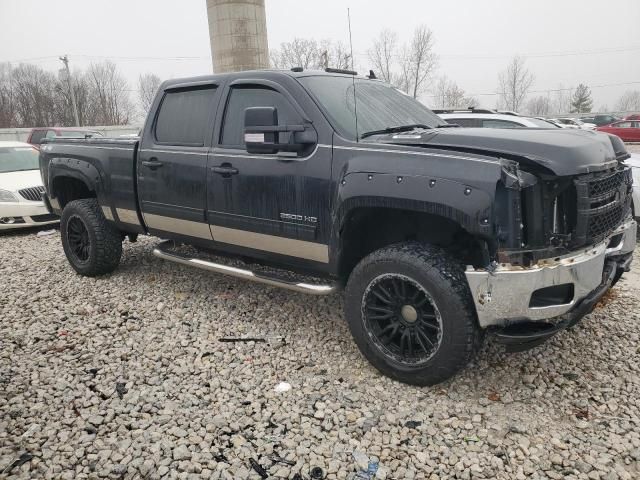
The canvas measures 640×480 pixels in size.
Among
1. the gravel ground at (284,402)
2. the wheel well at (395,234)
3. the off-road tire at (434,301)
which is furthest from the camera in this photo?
the wheel well at (395,234)

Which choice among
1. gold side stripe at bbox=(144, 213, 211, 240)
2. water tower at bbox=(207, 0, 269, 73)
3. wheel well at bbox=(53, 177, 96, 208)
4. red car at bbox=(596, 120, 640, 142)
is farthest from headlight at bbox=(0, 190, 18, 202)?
red car at bbox=(596, 120, 640, 142)

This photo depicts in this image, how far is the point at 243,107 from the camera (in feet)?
12.4

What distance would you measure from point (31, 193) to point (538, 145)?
771cm

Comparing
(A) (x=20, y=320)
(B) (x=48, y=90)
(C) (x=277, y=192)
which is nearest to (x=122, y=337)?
(A) (x=20, y=320)

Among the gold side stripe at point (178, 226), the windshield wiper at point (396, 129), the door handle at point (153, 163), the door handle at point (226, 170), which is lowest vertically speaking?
the gold side stripe at point (178, 226)

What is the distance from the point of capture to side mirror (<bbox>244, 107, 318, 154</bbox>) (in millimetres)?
3146

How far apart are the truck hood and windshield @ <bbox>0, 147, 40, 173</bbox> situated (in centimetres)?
806

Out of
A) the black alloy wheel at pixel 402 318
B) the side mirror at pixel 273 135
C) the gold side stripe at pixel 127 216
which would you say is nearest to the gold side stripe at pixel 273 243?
the black alloy wheel at pixel 402 318

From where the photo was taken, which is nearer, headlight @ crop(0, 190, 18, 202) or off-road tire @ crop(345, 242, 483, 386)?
off-road tire @ crop(345, 242, 483, 386)

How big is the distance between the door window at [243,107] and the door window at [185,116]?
220mm

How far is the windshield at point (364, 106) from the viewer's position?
3324 mm

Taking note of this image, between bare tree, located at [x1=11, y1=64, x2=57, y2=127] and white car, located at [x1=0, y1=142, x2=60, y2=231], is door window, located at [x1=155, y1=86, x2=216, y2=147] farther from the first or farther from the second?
bare tree, located at [x1=11, y1=64, x2=57, y2=127]

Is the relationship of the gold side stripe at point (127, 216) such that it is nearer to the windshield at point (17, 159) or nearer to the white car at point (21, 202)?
the white car at point (21, 202)

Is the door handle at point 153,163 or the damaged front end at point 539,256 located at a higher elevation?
the door handle at point 153,163
